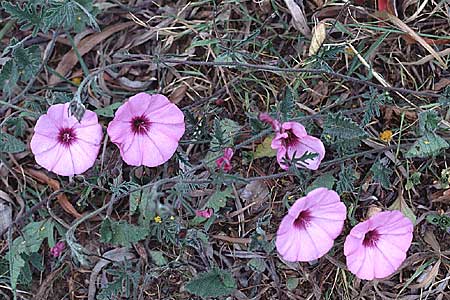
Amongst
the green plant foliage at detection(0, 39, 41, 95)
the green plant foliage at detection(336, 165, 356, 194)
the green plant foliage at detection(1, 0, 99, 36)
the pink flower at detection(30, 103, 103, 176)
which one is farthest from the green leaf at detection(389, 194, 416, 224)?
the green plant foliage at detection(0, 39, 41, 95)

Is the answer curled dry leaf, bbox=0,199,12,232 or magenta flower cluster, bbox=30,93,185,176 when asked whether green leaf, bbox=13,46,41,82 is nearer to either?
magenta flower cluster, bbox=30,93,185,176

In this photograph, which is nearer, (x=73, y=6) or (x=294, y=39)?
(x=73, y=6)

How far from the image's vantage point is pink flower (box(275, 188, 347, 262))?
1592 millimetres

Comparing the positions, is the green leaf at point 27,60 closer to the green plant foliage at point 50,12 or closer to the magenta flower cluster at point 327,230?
the green plant foliage at point 50,12

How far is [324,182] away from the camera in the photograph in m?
1.74

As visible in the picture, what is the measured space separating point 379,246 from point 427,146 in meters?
0.26

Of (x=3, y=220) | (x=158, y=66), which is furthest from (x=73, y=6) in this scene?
(x=3, y=220)

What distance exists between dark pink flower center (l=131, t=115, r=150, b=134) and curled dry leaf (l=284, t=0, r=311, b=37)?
1.53ft

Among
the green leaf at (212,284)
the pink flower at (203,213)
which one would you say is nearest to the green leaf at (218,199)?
the pink flower at (203,213)

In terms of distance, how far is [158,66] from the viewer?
1772 millimetres

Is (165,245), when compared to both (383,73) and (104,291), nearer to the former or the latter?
(104,291)

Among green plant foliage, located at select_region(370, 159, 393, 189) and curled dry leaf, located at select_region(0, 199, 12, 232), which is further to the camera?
curled dry leaf, located at select_region(0, 199, 12, 232)

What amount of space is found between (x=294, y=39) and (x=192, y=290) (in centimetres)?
70

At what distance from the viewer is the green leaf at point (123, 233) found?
1.77 m
